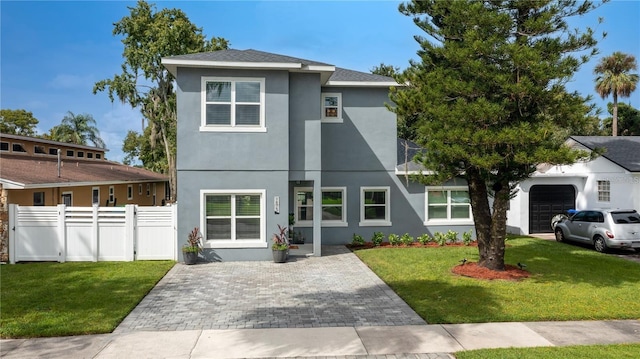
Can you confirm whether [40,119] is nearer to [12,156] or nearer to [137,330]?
A: [12,156]

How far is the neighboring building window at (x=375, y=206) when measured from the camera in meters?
17.4

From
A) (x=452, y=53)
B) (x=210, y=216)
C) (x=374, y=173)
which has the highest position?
(x=452, y=53)

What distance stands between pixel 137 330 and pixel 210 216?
6.52 meters

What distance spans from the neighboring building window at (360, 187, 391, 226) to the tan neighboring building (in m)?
12.7

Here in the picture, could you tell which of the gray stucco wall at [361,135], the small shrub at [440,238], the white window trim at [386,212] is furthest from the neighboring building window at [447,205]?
the gray stucco wall at [361,135]

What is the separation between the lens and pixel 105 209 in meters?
13.0

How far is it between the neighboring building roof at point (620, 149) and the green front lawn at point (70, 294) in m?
20.4

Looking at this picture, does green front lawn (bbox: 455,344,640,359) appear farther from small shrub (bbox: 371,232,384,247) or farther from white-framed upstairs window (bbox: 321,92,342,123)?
white-framed upstairs window (bbox: 321,92,342,123)

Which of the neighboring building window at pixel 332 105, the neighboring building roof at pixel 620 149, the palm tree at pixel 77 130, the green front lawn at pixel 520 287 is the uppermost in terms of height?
the palm tree at pixel 77 130

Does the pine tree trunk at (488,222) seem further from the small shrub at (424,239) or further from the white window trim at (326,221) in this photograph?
the white window trim at (326,221)

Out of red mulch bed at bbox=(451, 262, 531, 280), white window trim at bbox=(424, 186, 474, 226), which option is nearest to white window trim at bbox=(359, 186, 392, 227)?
white window trim at bbox=(424, 186, 474, 226)

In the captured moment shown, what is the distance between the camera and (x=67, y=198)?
19391mm

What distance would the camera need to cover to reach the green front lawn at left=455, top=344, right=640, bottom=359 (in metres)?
5.85

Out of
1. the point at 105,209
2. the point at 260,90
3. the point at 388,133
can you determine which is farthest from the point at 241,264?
the point at 388,133
